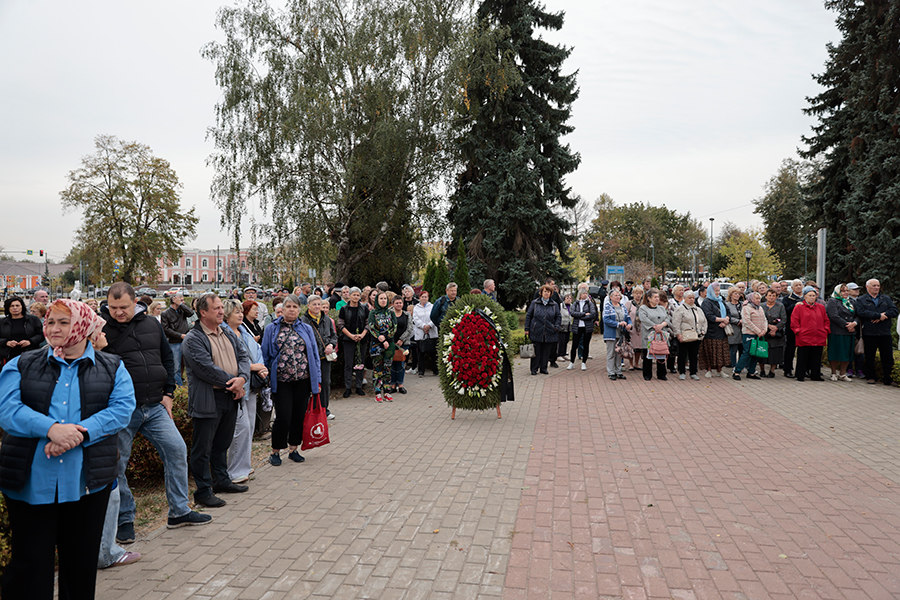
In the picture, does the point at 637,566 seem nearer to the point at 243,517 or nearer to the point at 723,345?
the point at 243,517

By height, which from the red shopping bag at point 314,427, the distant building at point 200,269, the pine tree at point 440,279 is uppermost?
the distant building at point 200,269

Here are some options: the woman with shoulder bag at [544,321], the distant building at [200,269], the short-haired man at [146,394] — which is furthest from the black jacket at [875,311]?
the distant building at [200,269]

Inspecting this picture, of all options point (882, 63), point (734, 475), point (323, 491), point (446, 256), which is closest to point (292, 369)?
point (323, 491)

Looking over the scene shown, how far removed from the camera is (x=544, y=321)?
12.0 m

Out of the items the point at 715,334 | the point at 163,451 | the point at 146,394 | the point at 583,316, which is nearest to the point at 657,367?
the point at 715,334

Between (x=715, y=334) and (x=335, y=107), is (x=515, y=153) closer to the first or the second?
(x=335, y=107)

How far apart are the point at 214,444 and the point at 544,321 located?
7.97 m

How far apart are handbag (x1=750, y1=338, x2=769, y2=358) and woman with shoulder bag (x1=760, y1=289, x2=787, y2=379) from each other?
0.23 metres

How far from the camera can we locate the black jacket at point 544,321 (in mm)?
12070

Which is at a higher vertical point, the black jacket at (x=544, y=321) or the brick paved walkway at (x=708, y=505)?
the black jacket at (x=544, y=321)

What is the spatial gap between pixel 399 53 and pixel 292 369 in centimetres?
1997

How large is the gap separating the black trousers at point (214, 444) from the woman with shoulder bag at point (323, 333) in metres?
2.10

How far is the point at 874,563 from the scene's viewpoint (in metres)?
3.96

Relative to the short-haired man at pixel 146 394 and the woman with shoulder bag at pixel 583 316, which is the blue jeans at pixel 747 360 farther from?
the short-haired man at pixel 146 394
